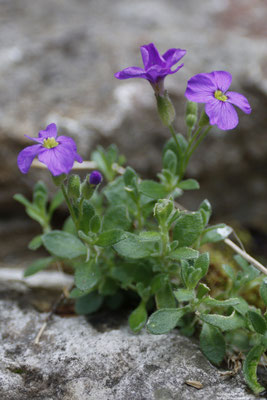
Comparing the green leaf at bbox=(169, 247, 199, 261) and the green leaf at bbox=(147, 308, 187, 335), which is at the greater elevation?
the green leaf at bbox=(169, 247, 199, 261)

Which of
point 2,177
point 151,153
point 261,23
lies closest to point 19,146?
point 2,177

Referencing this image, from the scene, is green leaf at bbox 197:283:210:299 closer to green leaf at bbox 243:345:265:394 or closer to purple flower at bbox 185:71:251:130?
green leaf at bbox 243:345:265:394

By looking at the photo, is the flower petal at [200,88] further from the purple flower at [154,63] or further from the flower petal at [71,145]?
the flower petal at [71,145]

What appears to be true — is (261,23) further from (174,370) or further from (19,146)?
(174,370)

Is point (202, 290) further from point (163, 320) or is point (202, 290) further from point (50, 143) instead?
point (50, 143)

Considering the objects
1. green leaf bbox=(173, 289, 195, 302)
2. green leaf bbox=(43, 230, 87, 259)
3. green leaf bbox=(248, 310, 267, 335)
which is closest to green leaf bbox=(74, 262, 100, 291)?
green leaf bbox=(43, 230, 87, 259)
